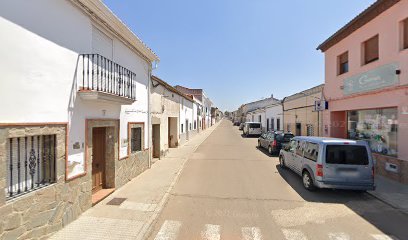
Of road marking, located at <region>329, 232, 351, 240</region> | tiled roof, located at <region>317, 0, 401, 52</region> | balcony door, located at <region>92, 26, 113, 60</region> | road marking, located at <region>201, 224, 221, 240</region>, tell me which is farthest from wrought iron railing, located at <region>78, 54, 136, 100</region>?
tiled roof, located at <region>317, 0, 401, 52</region>

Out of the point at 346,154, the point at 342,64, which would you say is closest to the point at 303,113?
the point at 342,64

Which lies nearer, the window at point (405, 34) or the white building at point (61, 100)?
the white building at point (61, 100)

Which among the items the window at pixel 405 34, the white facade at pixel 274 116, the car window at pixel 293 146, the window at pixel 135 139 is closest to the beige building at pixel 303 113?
the white facade at pixel 274 116

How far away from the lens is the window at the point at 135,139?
9551 mm

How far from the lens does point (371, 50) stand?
1077cm

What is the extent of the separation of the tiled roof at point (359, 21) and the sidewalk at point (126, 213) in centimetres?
1053

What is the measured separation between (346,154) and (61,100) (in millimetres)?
7821

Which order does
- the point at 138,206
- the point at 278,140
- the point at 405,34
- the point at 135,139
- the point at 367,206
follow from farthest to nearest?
the point at 278,140, the point at 135,139, the point at 405,34, the point at 367,206, the point at 138,206

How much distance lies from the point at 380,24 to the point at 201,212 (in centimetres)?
1020

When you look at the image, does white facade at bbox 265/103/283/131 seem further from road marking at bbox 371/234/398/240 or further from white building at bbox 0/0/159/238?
road marking at bbox 371/234/398/240

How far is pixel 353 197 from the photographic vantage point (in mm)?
7453

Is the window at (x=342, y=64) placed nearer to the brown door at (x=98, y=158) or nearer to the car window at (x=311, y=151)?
the car window at (x=311, y=151)

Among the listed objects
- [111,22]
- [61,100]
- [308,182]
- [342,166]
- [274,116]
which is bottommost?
[308,182]

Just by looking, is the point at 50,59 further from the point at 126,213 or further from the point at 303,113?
the point at 303,113
